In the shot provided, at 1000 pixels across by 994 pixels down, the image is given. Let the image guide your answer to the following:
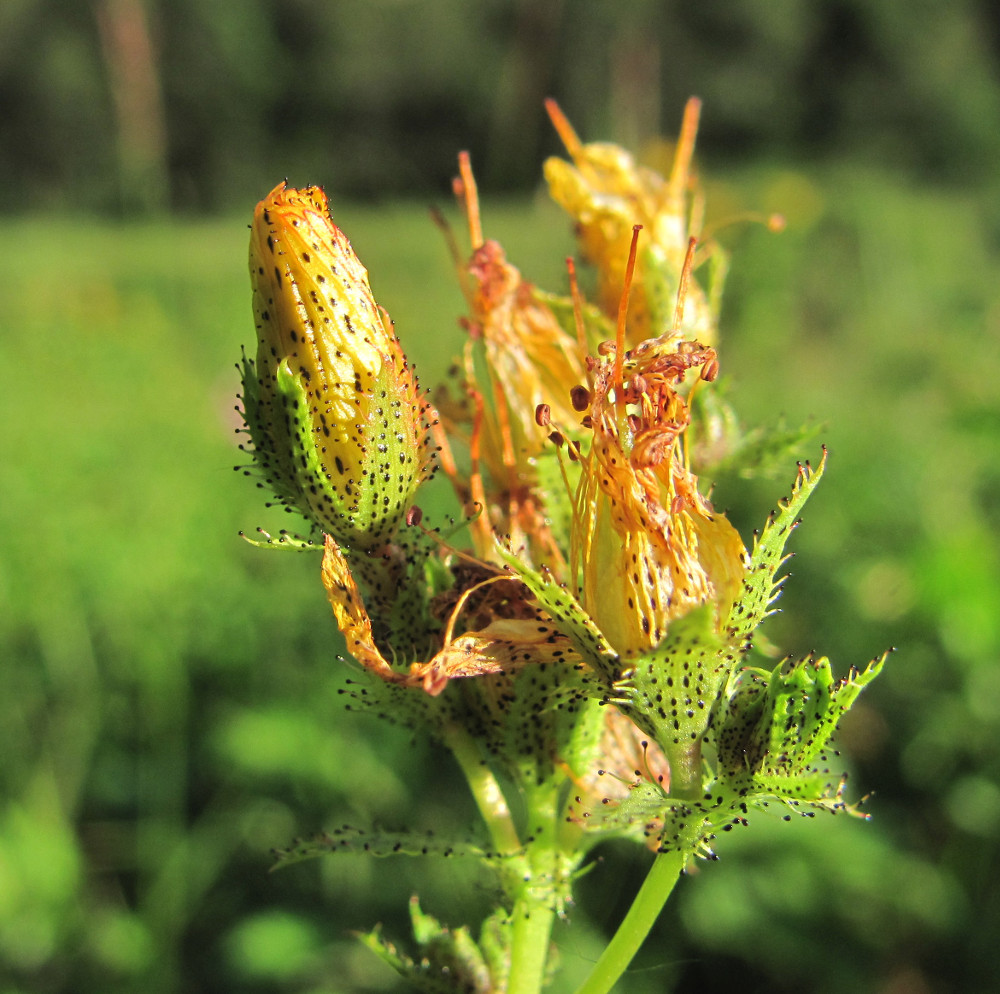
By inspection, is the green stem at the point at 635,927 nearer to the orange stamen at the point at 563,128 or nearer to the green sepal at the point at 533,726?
the green sepal at the point at 533,726

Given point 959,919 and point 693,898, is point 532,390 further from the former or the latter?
point 959,919

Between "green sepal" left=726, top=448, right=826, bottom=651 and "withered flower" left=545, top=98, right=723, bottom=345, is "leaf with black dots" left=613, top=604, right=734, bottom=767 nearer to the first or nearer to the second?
"green sepal" left=726, top=448, right=826, bottom=651

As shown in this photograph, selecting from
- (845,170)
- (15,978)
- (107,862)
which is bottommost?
(15,978)

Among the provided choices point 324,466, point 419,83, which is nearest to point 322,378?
point 324,466

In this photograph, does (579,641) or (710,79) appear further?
(710,79)

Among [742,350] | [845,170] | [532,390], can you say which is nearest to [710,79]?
[845,170]

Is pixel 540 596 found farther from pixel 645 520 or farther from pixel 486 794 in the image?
pixel 486 794
